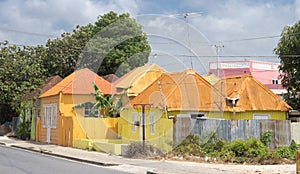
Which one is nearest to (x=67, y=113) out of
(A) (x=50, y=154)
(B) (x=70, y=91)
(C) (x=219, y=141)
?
(B) (x=70, y=91)

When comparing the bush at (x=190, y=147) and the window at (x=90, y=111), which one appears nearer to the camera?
the bush at (x=190, y=147)

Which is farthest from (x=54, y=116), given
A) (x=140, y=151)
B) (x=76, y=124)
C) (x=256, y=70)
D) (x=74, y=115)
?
(x=256, y=70)

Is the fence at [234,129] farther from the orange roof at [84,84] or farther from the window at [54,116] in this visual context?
the window at [54,116]

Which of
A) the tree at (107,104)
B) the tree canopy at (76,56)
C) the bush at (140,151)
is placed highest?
the tree canopy at (76,56)

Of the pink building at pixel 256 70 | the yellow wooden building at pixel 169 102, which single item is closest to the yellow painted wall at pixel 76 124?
the yellow wooden building at pixel 169 102

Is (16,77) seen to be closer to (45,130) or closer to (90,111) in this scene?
(45,130)

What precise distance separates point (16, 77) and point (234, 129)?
27282 millimetres

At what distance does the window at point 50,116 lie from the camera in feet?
105

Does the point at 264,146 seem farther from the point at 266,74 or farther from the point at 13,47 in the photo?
the point at 266,74

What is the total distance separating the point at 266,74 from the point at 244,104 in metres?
41.3

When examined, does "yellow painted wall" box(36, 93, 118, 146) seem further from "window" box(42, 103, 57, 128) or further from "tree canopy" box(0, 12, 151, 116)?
"tree canopy" box(0, 12, 151, 116)

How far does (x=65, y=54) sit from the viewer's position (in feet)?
162

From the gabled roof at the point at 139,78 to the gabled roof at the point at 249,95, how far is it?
14.1 feet

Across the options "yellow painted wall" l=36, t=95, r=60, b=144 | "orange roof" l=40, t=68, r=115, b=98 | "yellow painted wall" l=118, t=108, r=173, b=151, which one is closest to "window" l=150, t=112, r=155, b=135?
"yellow painted wall" l=118, t=108, r=173, b=151
